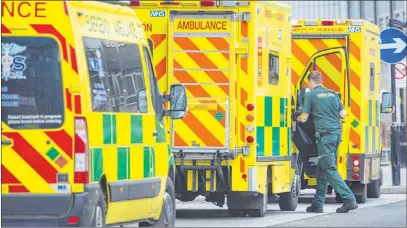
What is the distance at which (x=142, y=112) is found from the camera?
534 inches

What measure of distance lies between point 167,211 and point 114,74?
6.79ft

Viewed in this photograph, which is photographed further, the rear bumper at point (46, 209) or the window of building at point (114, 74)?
the window of building at point (114, 74)

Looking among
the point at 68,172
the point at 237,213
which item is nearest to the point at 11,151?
the point at 68,172

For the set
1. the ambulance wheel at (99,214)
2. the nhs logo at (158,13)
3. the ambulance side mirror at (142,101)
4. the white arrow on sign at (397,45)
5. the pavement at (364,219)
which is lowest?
the pavement at (364,219)

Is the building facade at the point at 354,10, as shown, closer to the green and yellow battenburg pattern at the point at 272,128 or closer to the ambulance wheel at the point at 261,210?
the green and yellow battenburg pattern at the point at 272,128

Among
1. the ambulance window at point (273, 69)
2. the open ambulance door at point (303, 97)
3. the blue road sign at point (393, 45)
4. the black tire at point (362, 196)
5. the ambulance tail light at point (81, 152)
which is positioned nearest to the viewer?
the ambulance tail light at point (81, 152)

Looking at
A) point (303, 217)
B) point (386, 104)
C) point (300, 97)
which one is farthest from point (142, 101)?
point (386, 104)

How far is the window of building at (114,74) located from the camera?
40.4ft

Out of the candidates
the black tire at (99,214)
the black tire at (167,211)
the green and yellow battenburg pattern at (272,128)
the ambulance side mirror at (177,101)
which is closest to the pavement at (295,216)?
the green and yellow battenburg pattern at (272,128)

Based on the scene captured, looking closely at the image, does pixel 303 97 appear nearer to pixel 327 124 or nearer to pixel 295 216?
pixel 327 124

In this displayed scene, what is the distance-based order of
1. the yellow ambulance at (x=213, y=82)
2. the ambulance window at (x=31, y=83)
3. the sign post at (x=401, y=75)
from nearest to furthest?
the ambulance window at (x=31, y=83), the yellow ambulance at (x=213, y=82), the sign post at (x=401, y=75)

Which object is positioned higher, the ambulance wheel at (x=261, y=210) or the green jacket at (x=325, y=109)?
the green jacket at (x=325, y=109)

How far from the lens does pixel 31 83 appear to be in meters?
11.9

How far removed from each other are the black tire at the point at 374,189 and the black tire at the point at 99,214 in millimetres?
11906
